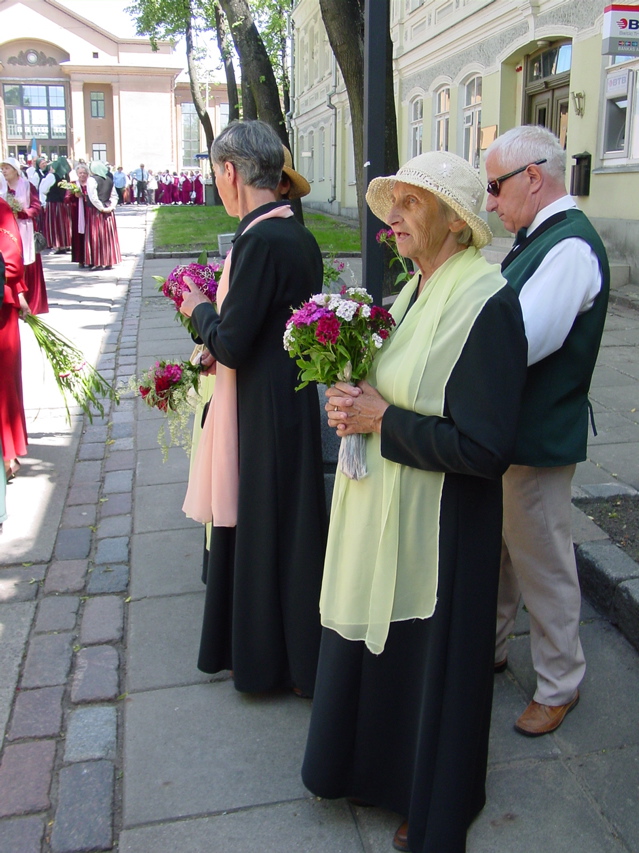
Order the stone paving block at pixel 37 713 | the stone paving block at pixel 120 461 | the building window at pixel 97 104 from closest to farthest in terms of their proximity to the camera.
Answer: the stone paving block at pixel 37 713 < the stone paving block at pixel 120 461 < the building window at pixel 97 104

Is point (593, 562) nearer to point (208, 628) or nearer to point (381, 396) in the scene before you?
point (208, 628)

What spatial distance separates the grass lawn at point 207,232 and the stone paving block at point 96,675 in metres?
10.9

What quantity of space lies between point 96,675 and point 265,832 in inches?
46.2

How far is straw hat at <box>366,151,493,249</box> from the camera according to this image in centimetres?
213

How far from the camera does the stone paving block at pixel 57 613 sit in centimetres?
390

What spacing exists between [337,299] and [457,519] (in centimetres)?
63

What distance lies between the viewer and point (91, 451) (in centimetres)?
642

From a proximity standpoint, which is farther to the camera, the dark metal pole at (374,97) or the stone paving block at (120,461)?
the stone paving block at (120,461)

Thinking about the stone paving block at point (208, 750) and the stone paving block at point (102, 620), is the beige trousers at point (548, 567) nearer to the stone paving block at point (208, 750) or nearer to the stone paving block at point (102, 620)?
the stone paving block at point (208, 750)

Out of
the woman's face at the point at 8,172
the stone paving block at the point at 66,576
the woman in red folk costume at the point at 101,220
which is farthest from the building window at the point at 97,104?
the stone paving block at the point at 66,576

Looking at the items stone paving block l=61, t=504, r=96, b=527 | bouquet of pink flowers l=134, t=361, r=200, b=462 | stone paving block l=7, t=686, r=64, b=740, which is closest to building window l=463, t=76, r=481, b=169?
stone paving block l=61, t=504, r=96, b=527

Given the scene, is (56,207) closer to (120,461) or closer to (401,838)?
(120,461)

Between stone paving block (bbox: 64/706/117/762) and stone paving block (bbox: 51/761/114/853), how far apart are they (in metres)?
0.05

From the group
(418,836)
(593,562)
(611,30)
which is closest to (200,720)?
(418,836)
